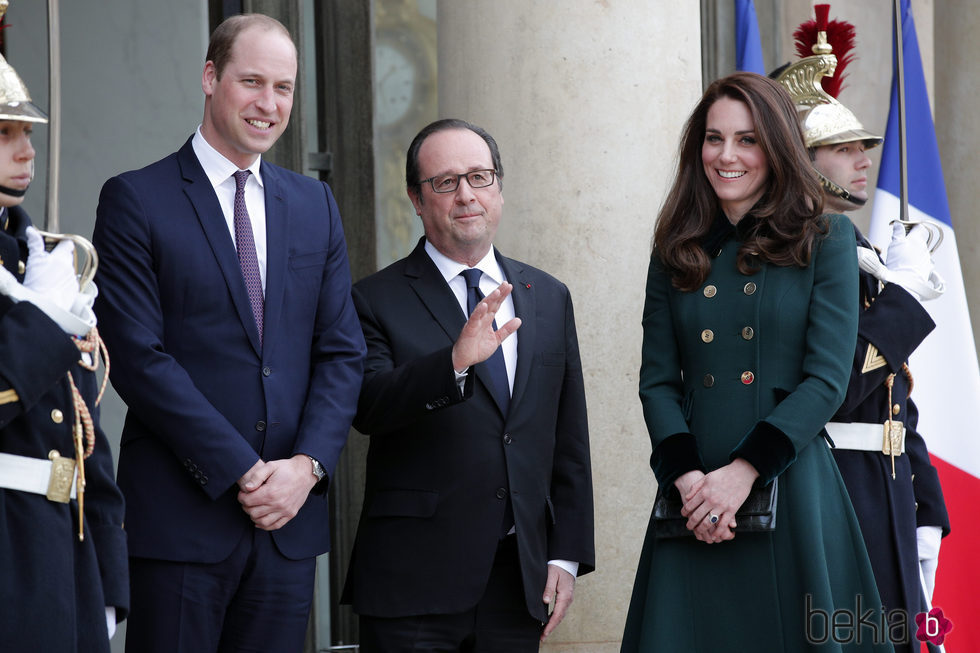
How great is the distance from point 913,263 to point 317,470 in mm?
1938

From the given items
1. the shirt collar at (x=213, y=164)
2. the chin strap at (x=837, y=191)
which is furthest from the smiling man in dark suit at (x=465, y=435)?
the chin strap at (x=837, y=191)

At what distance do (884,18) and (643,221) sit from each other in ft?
12.2

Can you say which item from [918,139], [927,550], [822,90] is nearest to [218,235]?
[927,550]

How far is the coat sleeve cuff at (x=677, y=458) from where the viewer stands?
139 inches

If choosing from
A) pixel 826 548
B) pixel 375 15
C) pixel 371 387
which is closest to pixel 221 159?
pixel 371 387

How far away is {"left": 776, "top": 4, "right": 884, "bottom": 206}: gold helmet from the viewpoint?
4.63 m

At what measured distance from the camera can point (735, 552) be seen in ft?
11.6

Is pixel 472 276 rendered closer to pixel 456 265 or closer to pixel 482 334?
pixel 456 265

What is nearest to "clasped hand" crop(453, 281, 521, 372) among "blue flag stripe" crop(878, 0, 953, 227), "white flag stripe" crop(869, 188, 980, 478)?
"white flag stripe" crop(869, 188, 980, 478)

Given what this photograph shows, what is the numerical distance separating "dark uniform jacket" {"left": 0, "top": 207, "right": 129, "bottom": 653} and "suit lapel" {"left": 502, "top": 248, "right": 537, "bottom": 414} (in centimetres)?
120

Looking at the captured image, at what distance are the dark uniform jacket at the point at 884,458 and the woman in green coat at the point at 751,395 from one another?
366 mm

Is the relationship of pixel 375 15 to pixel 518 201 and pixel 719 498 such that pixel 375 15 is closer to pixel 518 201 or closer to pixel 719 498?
pixel 518 201

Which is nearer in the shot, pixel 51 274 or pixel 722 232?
pixel 51 274

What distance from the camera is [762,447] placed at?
135 inches
